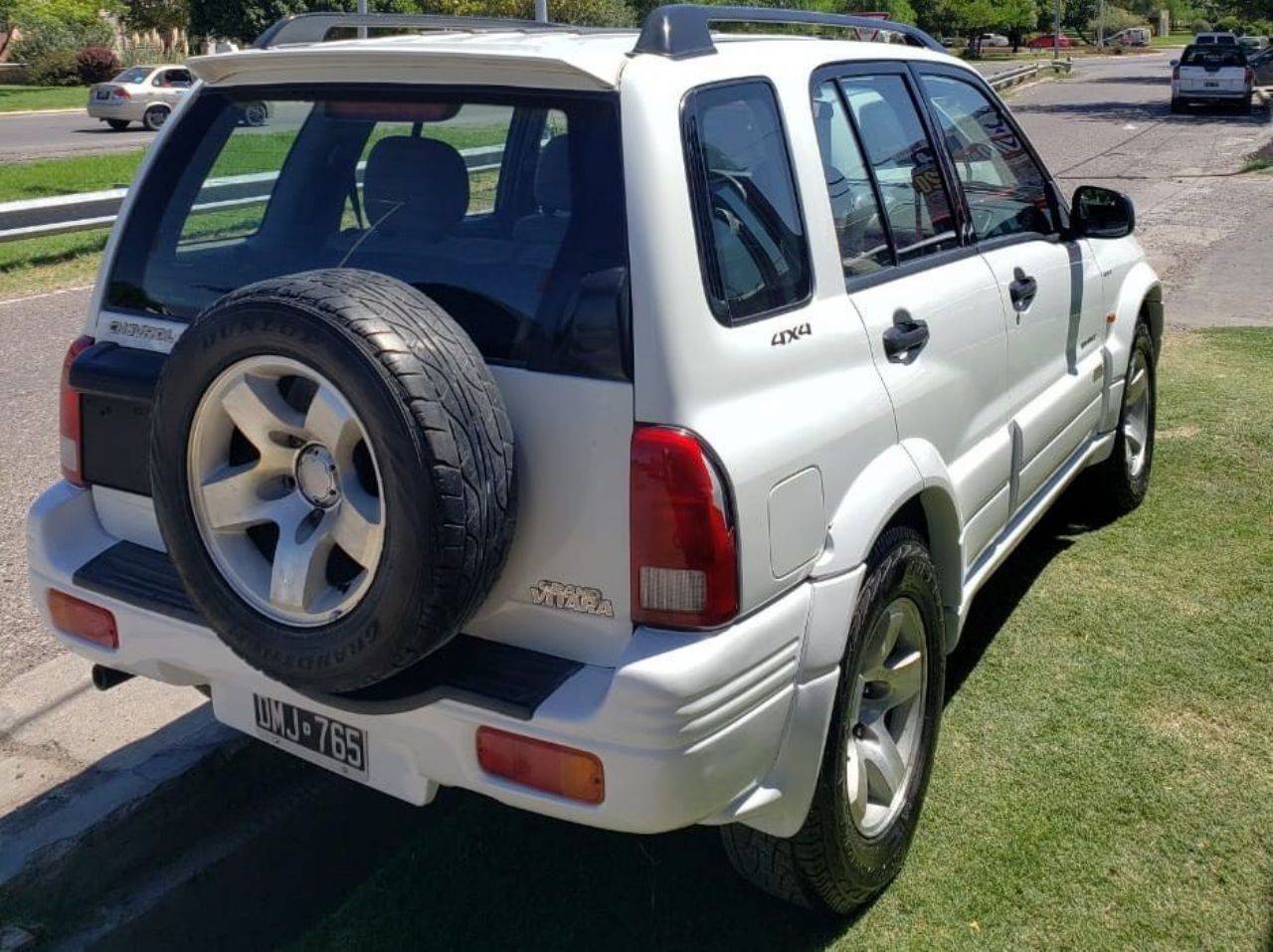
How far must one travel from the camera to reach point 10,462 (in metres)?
6.71

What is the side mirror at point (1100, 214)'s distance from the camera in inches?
190

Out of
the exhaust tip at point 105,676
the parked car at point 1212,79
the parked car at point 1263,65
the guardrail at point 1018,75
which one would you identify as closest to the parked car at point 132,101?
the guardrail at point 1018,75

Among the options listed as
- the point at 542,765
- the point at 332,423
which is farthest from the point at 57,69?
the point at 542,765

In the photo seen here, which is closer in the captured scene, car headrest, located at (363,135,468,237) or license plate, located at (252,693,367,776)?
license plate, located at (252,693,367,776)

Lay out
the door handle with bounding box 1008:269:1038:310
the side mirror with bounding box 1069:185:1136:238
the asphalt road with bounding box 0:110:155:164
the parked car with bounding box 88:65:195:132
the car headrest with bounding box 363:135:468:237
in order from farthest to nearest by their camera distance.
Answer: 1. the parked car with bounding box 88:65:195:132
2. the asphalt road with bounding box 0:110:155:164
3. the side mirror with bounding box 1069:185:1136:238
4. the door handle with bounding box 1008:269:1038:310
5. the car headrest with bounding box 363:135:468:237

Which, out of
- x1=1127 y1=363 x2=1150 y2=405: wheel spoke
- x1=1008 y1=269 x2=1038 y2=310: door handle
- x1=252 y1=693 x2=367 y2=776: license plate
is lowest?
x1=1127 y1=363 x2=1150 y2=405: wheel spoke

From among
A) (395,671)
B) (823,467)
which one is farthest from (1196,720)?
(395,671)

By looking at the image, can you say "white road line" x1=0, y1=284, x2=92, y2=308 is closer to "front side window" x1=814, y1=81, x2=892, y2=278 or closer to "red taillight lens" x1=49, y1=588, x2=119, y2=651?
"red taillight lens" x1=49, y1=588, x2=119, y2=651

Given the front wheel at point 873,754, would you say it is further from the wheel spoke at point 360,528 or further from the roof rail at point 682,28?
the roof rail at point 682,28

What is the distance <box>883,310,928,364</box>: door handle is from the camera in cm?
332

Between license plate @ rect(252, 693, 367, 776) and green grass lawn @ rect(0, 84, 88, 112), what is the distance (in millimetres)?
38842

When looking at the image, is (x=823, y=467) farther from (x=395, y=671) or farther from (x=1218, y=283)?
(x=1218, y=283)

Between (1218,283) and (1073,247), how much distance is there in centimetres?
816

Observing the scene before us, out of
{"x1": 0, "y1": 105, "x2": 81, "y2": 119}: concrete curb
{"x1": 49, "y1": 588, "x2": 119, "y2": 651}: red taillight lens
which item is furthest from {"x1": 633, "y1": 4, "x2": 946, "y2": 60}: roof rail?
{"x1": 0, "y1": 105, "x2": 81, "y2": 119}: concrete curb
